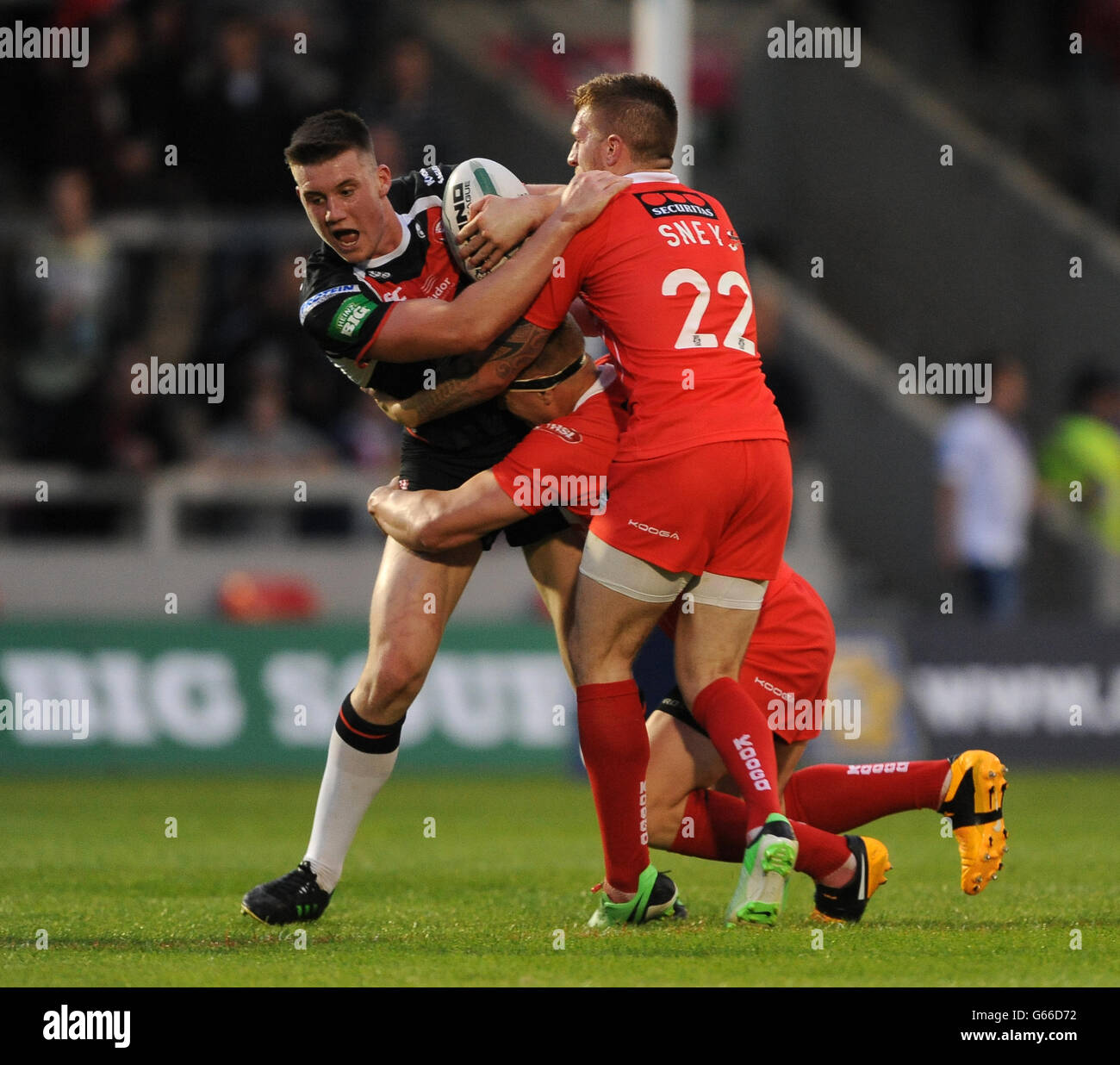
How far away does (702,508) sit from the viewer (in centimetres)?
553

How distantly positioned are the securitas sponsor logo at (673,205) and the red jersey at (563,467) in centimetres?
66

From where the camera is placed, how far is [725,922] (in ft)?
19.0

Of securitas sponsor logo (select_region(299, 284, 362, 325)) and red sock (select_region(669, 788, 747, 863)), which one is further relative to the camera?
red sock (select_region(669, 788, 747, 863))

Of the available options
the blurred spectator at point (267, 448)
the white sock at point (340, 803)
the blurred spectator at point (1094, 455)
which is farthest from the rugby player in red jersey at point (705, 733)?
the blurred spectator at point (1094, 455)

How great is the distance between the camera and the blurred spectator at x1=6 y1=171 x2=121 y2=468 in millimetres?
12945

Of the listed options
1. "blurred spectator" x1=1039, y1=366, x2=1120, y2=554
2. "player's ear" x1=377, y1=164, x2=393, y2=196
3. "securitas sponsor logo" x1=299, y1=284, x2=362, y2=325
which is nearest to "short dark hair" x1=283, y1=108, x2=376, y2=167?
"player's ear" x1=377, y1=164, x2=393, y2=196

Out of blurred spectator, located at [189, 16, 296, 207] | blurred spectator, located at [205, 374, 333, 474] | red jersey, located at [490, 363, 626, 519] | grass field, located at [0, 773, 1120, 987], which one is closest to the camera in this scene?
grass field, located at [0, 773, 1120, 987]

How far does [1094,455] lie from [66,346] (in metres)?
7.36

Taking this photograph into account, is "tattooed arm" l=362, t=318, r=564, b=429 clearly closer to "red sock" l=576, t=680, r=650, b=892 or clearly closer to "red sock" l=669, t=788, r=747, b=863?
"red sock" l=576, t=680, r=650, b=892
